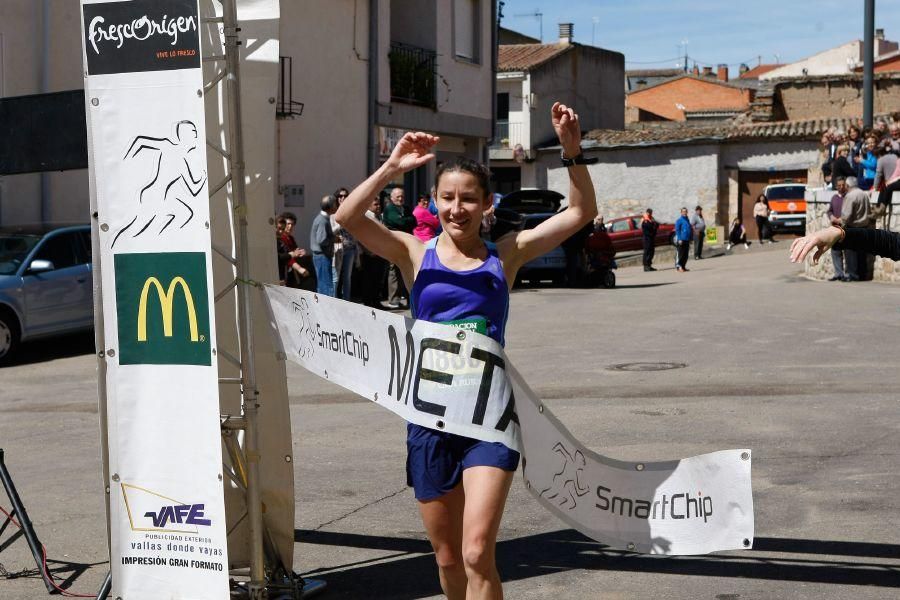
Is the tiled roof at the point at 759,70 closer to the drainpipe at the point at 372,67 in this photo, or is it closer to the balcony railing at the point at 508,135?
the balcony railing at the point at 508,135

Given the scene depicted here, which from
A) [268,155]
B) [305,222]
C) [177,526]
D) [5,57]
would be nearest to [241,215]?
[268,155]

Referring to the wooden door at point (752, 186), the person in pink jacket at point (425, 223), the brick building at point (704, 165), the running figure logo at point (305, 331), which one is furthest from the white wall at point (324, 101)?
the wooden door at point (752, 186)

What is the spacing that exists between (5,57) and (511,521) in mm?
14980

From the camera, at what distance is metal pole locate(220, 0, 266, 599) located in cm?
529

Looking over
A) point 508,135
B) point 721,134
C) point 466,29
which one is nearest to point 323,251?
point 466,29

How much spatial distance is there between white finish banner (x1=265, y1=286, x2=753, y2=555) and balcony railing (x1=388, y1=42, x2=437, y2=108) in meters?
26.3

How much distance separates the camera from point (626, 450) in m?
9.34

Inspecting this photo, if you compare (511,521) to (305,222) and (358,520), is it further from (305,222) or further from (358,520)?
(305,222)

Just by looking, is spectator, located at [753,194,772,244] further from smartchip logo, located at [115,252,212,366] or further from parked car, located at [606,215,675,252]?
smartchip logo, located at [115,252,212,366]

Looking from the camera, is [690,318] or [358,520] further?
[690,318]

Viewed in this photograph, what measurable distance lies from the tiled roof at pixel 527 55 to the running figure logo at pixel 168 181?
49.5m

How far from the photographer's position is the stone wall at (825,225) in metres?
22.2

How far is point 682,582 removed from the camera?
20.1ft

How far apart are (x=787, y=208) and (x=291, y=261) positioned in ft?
96.0
